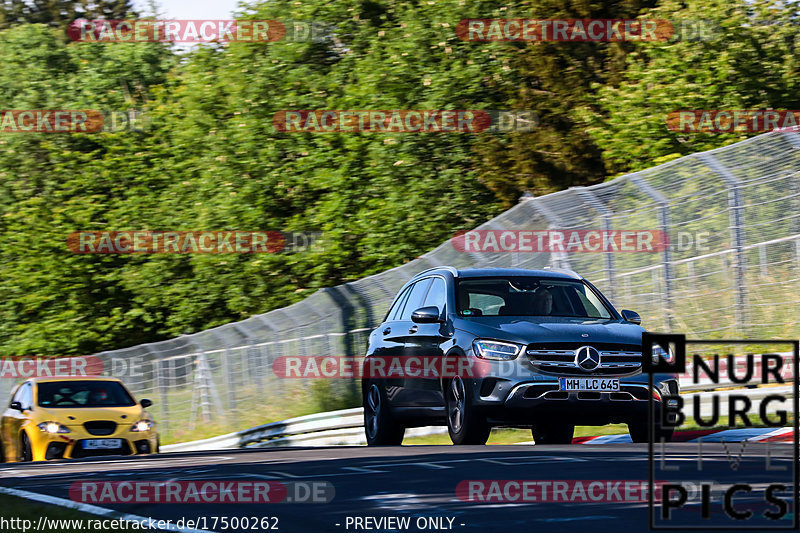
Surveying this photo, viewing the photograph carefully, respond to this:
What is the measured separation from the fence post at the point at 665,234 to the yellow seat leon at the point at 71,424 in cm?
706

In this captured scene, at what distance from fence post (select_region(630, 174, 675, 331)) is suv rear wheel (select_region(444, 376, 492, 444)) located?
216 inches

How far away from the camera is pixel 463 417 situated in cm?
1192

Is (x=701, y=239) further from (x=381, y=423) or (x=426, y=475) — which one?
(x=426, y=475)

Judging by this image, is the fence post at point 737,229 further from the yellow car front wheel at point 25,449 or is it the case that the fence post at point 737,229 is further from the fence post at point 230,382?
the fence post at point 230,382

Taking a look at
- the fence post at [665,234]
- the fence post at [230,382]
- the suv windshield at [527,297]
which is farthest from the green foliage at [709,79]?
the suv windshield at [527,297]

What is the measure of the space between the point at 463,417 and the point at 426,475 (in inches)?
104

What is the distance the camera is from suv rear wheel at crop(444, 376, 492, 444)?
11.7 m

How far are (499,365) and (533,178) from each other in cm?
2216

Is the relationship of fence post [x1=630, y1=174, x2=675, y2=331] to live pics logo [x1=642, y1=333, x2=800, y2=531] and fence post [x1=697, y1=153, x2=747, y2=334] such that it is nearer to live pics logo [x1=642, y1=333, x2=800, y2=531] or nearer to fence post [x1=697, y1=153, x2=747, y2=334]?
fence post [x1=697, y1=153, x2=747, y2=334]

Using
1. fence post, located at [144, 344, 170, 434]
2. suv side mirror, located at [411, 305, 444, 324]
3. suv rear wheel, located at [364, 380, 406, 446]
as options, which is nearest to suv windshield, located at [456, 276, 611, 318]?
suv side mirror, located at [411, 305, 444, 324]

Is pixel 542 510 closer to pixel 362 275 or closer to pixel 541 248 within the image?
pixel 541 248

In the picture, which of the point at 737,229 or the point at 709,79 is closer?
the point at 737,229

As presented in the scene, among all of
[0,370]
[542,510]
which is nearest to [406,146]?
[0,370]

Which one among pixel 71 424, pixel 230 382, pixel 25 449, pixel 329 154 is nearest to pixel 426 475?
pixel 71 424
